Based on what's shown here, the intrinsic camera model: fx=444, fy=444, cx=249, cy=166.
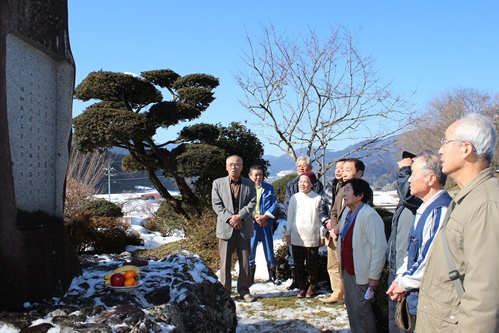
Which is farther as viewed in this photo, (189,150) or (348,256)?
(189,150)

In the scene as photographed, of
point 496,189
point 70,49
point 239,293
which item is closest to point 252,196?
point 239,293

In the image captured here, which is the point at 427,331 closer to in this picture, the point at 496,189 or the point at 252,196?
the point at 496,189

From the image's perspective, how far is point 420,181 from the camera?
3049mm

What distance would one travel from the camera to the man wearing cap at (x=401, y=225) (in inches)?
136

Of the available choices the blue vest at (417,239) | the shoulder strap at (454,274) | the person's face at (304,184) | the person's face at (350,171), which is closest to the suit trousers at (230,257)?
the person's face at (304,184)

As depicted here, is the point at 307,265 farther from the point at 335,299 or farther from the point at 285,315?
the point at 285,315

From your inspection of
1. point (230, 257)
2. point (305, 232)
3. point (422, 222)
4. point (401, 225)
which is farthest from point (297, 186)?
point (422, 222)

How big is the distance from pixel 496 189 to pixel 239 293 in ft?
14.2

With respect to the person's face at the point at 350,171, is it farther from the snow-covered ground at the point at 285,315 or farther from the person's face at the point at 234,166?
the snow-covered ground at the point at 285,315

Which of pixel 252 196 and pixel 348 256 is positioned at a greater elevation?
pixel 252 196

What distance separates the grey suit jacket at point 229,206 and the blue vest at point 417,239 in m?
2.86

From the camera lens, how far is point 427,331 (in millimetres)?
2254

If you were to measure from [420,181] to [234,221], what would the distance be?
2874mm

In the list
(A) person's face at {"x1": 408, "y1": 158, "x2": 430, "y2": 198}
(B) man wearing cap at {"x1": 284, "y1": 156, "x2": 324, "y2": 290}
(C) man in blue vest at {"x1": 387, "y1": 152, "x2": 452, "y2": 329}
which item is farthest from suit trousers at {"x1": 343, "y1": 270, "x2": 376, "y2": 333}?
(B) man wearing cap at {"x1": 284, "y1": 156, "x2": 324, "y2": 290}
